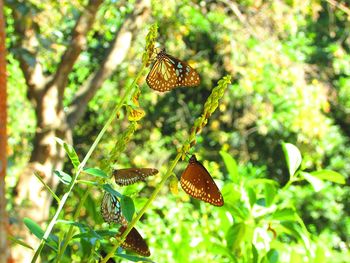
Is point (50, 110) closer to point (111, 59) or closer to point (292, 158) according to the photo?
point (111, 59)

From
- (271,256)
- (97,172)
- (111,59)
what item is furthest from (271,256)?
(111,59)

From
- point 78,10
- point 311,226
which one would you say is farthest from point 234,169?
point 311,226

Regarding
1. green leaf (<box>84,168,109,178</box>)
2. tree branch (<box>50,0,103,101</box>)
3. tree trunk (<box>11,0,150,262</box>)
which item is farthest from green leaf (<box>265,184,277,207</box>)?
tree branch (<box>50,0,103,101</box>)

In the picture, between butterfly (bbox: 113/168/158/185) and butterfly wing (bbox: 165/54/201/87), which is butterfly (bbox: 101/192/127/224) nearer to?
butterfly (bbox: 113/168/158/185)

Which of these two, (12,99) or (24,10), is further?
(12,99)

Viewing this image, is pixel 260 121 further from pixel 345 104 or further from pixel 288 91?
pixel 345 104

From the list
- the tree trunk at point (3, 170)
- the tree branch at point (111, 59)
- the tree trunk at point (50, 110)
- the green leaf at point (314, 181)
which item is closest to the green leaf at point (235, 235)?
the green leaf at point (314, 181)
